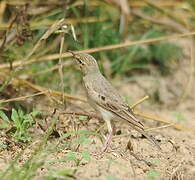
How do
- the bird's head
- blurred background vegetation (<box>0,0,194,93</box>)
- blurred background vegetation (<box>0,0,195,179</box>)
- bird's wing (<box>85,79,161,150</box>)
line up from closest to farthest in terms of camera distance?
bird's wing (<box>85,79,161,150</box>)
the bird's head
blurred background vegetation (<box>0,0,195,179</box>)
blurred background vegetation (<box>0,0,194,93</box>)

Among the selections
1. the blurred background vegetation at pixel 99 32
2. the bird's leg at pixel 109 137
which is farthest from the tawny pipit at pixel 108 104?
the blurred background vegetation at pixel 99 32

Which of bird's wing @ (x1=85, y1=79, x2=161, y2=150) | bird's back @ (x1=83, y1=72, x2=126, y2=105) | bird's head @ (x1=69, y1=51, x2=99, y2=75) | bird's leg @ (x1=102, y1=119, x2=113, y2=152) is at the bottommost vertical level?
bird's leg @ (x1=102, y1=119, x2=113, y2=152)

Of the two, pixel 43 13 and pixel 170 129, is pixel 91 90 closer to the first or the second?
pixel 170 129

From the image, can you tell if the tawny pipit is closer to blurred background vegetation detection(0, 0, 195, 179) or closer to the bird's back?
the bird's back

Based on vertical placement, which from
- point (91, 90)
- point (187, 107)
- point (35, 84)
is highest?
point (91, 90)

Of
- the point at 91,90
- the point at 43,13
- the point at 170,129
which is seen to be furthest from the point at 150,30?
the point at 91,90

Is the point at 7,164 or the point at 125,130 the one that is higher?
the point at 7,164

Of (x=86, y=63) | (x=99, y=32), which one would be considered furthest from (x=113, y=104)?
(x=99, y=32)

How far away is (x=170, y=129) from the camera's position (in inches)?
231

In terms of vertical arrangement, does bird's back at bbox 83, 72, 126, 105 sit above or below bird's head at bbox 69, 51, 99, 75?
below

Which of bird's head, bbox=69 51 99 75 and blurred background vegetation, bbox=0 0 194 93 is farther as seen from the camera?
blurred background vegetation, bbox=0 0 194 93

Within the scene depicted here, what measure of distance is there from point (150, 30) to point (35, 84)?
2096mm

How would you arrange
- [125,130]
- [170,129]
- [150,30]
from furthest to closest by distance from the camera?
[150,30] → [170,129] → [125,130]

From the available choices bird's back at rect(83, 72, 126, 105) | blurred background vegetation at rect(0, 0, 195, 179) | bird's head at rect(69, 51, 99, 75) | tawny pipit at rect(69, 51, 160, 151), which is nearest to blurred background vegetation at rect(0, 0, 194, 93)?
blurred background vegetation at rect(0, 0, 195, 179)
